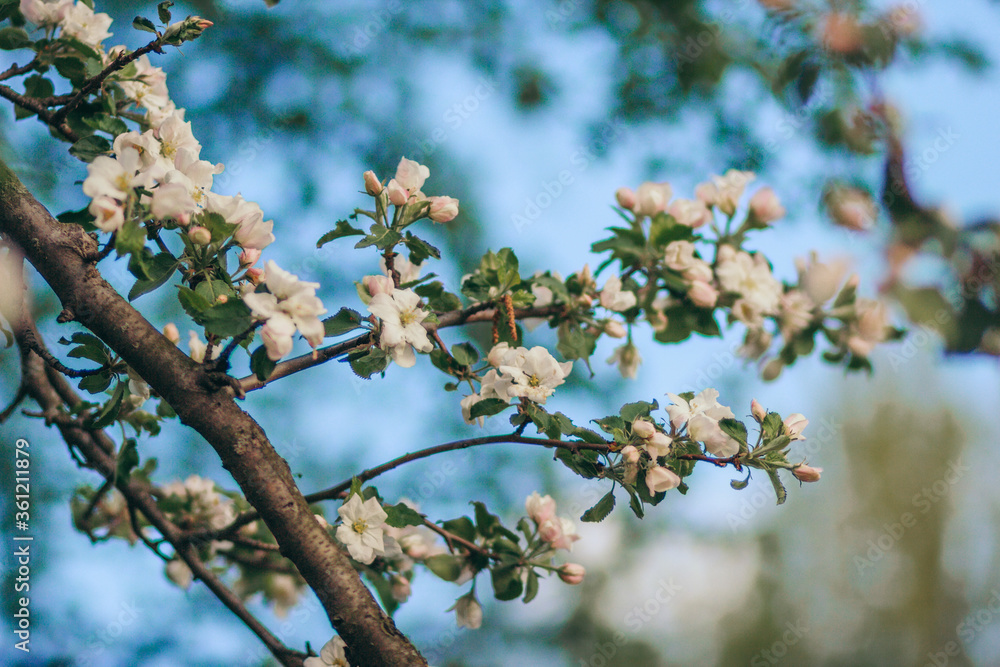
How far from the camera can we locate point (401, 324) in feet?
3.15

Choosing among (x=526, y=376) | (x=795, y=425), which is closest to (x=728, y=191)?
(x=795, y=425)

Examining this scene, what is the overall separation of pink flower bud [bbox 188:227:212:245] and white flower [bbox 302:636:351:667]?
0.56 meters

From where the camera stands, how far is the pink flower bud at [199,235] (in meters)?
0.88

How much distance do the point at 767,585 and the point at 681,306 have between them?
9.44 meters

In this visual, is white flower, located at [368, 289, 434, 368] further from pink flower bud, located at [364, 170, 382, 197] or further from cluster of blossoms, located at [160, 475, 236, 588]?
cluster of blossoms, located at [160, 475, 236, 588]

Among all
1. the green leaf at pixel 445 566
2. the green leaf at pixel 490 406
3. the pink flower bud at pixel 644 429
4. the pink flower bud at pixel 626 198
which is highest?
the pink flower bud at pixel 626 198

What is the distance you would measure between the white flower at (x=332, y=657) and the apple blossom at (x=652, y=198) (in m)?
0.98

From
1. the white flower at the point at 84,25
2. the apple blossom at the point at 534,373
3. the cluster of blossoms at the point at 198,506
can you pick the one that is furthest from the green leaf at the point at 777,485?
the white flower at the point at 84,25

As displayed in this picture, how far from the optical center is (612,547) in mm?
7504

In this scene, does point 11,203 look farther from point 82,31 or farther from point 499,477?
point 499,477

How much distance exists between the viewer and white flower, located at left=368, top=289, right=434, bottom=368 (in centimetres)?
94

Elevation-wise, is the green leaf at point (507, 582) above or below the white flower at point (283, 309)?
below

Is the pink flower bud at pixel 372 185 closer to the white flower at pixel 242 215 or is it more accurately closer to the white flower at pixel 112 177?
the white flower at pixel 242 215

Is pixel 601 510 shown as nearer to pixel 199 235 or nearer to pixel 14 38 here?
pixel 199 235
